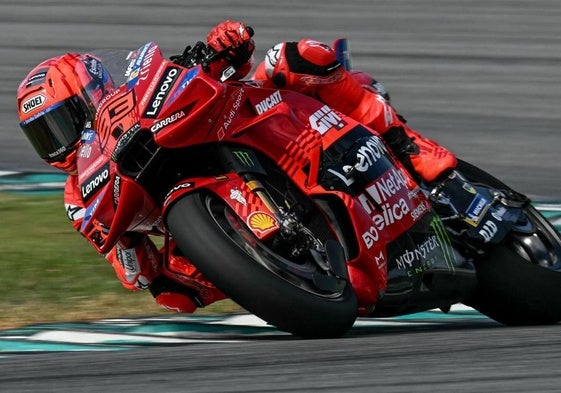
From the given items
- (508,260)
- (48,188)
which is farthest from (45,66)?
(48,188)

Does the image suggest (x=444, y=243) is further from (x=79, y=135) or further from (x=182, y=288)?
(x=79, y=135)

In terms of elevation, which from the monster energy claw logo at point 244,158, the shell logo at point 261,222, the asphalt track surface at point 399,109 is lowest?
the asphalt track surface at point 399,109

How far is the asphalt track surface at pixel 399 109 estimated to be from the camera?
3.44 metres

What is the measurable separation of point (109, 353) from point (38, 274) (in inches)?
99.0

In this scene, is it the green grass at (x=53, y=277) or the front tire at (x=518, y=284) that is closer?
the front tire at (x=518, y=284)

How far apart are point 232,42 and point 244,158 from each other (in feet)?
1.56

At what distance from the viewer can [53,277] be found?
6.36 meters

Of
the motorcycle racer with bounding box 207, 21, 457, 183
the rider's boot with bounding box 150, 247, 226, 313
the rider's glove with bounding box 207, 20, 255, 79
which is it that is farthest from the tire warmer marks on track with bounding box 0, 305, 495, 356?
the rider's glove with bounding box 207, 20, 255, 79

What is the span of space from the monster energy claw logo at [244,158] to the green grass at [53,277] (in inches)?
57.4

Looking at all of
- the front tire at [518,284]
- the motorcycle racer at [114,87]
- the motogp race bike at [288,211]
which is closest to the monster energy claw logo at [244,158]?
the motogp race bike at [288,211]

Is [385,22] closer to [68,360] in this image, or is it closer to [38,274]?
[38,274]

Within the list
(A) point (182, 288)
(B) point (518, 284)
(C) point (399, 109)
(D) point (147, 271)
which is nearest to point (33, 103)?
(D) point (147, 271)

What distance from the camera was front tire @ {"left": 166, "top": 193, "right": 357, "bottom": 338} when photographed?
398cm

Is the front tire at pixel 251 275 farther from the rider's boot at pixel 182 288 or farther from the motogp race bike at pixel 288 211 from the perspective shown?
the rider's boot at pixel 182 288
